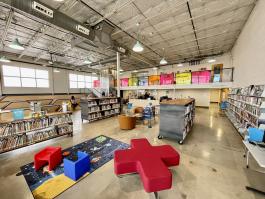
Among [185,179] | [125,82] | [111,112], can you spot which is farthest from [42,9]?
[125,82]

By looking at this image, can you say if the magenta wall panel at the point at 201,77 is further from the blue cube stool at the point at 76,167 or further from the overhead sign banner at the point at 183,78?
the blue cube stool at the point at 76,167

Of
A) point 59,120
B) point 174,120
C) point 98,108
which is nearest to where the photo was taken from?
point 174,120

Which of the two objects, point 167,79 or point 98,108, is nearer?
point 98,108

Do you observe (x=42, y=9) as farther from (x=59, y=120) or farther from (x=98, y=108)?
(x=98, y=108)

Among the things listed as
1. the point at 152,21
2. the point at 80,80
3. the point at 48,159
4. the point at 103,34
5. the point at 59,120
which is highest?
the point at 152,21

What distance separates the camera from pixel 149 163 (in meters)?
1.98

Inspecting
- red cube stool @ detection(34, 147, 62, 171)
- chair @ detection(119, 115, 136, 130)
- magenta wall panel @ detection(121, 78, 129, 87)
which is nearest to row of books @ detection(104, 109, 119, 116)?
chair @ detection(119, 115, 136, 130)

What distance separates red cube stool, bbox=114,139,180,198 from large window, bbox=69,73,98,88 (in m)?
14.1

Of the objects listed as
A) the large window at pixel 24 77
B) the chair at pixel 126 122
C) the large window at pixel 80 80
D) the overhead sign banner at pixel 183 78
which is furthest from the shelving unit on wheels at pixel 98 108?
the large window at pixel 80 80

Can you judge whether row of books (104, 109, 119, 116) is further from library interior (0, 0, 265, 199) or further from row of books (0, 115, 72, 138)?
row of books (0, 115, 72, 138)

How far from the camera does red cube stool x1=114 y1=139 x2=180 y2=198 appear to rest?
5.40 feet

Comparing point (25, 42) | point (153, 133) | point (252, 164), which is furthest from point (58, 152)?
point (25, 42)

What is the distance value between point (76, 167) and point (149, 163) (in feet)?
4.84

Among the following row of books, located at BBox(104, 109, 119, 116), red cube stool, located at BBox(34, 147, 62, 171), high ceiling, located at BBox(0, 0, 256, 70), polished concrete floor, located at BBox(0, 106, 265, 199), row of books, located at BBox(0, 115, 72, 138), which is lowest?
polished concrete floor, located at BBox(0, 106, 265, 199)
